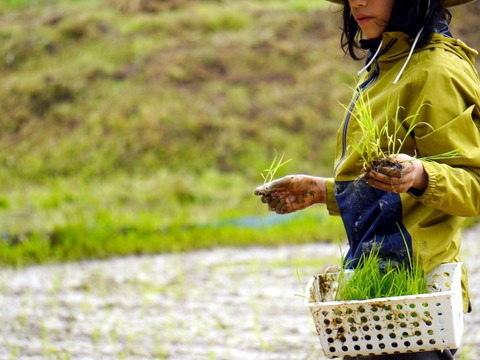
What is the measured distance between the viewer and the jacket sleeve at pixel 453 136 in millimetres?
1873

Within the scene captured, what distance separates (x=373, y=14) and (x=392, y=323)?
83cm

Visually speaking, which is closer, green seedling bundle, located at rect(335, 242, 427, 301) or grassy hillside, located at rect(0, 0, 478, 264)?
green seedling bundle, located at rect(335, 242, 427, 301)

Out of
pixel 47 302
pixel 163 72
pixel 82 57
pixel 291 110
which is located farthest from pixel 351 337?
pixel 82 57

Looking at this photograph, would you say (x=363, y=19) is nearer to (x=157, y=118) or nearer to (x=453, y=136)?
(x=453, y=136)

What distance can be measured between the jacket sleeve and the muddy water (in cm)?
199

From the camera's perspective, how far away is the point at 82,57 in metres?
12.5

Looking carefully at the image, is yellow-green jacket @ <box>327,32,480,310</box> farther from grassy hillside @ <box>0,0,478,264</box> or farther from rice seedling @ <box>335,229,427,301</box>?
grassy hillside @ <box>0,0,478,264</box>

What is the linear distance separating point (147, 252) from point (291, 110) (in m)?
4.72

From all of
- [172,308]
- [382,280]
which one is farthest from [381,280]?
[172,308]

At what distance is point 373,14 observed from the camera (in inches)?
84.7

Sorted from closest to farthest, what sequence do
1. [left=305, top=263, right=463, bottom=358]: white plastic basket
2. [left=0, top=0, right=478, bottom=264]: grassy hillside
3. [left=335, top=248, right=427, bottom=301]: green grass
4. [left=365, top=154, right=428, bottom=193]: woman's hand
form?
[left=365, top=154, right=428, bottom=193]: woman's hand < [left=305, top=263, right=463, bottom=358]: white plastic basket < [left=335, top=248, right=427, bottom=301]: green grass < [left=0, top=0, right=478, bottom=264]: grassy hillside

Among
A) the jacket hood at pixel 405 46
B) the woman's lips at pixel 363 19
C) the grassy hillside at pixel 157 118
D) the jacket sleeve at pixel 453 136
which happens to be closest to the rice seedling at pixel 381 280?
the jacket sleeve at pixel 453 136

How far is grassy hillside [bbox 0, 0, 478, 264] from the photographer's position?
757cm

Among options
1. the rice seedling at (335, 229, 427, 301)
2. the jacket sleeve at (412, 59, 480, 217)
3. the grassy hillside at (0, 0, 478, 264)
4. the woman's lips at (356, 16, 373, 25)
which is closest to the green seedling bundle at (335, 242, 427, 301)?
the rice seedling at (335, 229, 427, 301)
